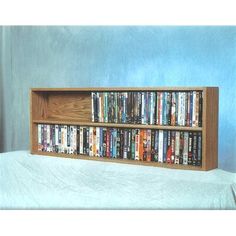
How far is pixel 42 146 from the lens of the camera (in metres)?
2.71

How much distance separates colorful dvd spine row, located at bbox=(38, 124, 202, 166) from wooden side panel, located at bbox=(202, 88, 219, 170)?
0.03 metres

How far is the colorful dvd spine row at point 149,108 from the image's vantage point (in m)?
2.28

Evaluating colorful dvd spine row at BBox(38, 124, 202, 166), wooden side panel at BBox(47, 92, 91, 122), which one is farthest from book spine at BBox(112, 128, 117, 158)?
wooden side panel at BBox(47, 92, 91, 122)

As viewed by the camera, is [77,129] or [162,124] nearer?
[162,124]

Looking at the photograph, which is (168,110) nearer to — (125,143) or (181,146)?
(181,146)

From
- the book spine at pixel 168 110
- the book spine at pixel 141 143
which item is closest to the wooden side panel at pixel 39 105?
the book spine at pixel 141 143

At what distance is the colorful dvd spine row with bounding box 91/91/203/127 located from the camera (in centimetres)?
228

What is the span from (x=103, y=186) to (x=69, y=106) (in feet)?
1.87

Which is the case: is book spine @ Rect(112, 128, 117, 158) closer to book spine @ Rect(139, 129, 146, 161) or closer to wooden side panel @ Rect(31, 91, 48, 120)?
book spine @ Rect(139, 129, 146, 161)

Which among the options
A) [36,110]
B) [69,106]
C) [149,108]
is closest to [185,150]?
[149,108]
